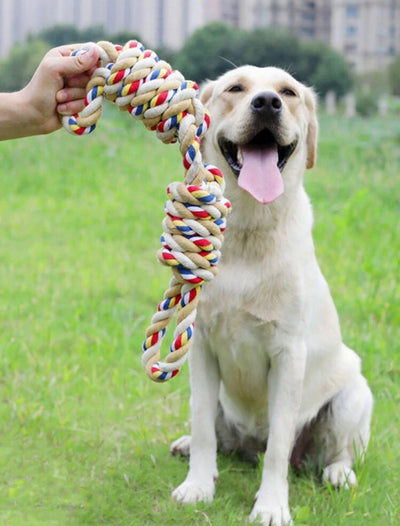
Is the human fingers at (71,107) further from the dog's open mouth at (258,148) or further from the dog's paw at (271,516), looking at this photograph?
the dog's paw at (271,516)

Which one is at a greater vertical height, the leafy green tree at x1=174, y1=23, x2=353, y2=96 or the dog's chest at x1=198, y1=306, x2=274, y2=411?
the dog's chest at x1=198, y1=306, x2=274, y2=411

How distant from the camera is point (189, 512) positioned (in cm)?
259

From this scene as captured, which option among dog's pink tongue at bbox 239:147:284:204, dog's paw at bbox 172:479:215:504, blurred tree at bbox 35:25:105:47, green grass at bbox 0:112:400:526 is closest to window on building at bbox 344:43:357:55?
blurred tree at bbox 35:25:105:47

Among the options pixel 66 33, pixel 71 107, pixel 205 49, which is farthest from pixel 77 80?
pixel 66 33

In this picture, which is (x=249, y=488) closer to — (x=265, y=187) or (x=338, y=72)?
(x=265, y=187)

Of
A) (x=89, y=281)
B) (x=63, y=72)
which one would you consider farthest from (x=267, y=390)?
(x=89, y=281)

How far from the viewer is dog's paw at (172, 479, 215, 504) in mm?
2645

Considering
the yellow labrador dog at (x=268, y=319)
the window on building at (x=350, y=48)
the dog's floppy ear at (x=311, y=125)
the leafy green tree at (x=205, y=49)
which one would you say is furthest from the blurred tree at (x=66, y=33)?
the yellow labrador dog at (x=268, y=319)

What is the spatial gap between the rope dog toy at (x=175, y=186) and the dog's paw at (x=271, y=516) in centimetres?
84

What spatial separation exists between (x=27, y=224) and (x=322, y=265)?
246cm

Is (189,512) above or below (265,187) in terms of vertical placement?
below

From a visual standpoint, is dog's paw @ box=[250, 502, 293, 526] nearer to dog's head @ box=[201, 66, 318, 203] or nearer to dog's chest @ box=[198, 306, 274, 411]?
dog's chest @ box=[198, 306, 274, 411]

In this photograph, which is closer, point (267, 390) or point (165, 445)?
point (267, 390)

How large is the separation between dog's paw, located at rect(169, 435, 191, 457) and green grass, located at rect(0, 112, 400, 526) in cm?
4
